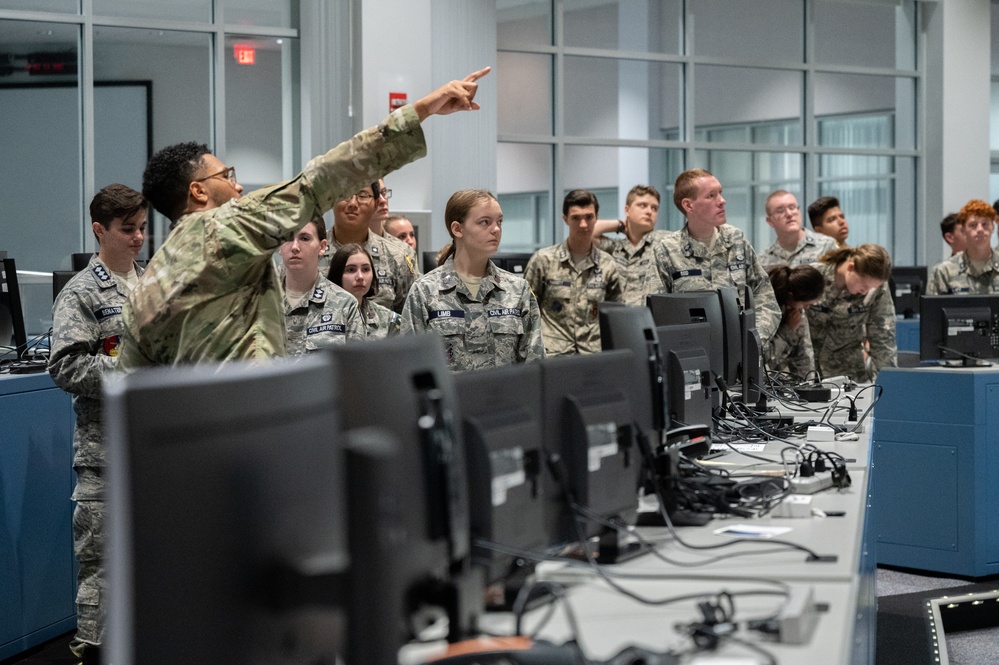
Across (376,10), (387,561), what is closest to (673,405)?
(387,561)

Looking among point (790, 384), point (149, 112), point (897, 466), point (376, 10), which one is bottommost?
point (897, 466)

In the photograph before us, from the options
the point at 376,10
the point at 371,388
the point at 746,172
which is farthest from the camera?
the point at 746,172

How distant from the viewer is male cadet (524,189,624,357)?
16.9 ft

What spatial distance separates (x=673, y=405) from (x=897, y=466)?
7.69ft

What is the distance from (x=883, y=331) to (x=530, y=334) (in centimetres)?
223

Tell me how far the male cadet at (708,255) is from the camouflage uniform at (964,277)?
8.36ft

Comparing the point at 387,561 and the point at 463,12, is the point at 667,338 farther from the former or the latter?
the point at 463,12

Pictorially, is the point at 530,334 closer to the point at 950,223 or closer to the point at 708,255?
the point at 708,255

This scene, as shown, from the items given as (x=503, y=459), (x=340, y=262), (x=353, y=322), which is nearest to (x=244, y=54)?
(x=340, y=262)

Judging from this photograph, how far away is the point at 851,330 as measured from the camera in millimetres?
5184

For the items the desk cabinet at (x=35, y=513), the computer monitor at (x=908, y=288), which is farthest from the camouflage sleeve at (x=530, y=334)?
the computer monitor at (x=908, y=288)

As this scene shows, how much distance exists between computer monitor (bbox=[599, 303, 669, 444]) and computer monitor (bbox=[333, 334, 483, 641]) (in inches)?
34.1

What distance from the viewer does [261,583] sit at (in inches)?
38.5

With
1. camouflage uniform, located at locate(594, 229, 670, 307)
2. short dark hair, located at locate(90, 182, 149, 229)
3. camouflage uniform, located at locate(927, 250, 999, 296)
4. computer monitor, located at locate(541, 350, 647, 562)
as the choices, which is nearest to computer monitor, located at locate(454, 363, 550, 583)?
computer monitor, located at locate(541, 350, 647, 562)
